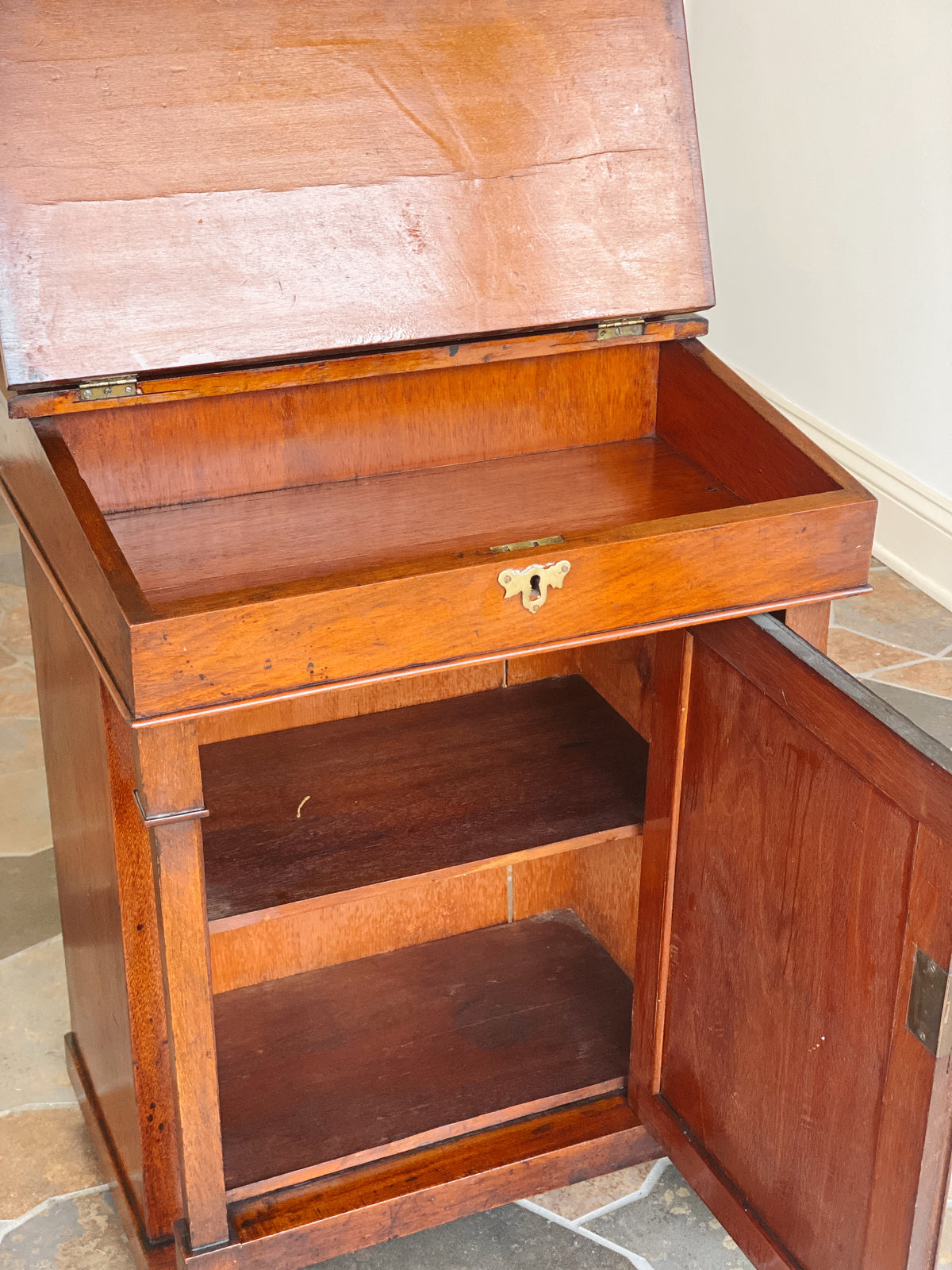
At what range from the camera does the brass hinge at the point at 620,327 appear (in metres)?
1.64

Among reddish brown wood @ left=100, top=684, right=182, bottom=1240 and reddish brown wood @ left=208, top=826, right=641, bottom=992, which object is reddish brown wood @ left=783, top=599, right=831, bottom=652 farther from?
reddish brown wood @ left=100, top=684, right=182, bottom=1240

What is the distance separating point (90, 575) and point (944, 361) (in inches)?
102

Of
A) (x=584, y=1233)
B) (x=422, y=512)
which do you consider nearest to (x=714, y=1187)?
(x=584, y=1233)

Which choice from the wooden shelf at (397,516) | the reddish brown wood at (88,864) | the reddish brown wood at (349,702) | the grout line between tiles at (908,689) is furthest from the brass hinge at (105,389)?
the grout line between tiles at (908,689)

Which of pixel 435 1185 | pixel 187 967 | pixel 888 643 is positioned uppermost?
pixel 187 967

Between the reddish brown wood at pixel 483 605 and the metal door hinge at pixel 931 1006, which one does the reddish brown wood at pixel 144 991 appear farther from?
the metal door hinge at pixel 931 1006

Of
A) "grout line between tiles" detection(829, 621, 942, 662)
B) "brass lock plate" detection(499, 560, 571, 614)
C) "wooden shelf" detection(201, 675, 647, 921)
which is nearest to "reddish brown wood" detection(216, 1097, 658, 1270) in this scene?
"wooden shelf" detection(201, 675, 647, 921)

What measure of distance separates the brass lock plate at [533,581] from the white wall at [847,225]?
2298 mm

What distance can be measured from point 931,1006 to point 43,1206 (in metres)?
1.21

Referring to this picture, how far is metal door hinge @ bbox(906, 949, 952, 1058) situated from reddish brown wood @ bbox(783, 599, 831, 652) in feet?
1.24

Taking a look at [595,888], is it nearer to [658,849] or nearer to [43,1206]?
[658,849]

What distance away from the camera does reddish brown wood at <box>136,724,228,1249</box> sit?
131 cm

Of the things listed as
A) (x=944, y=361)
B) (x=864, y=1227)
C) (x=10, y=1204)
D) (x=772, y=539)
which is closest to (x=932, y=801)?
(x=772, y=539)

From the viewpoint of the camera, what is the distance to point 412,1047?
1901 mm
